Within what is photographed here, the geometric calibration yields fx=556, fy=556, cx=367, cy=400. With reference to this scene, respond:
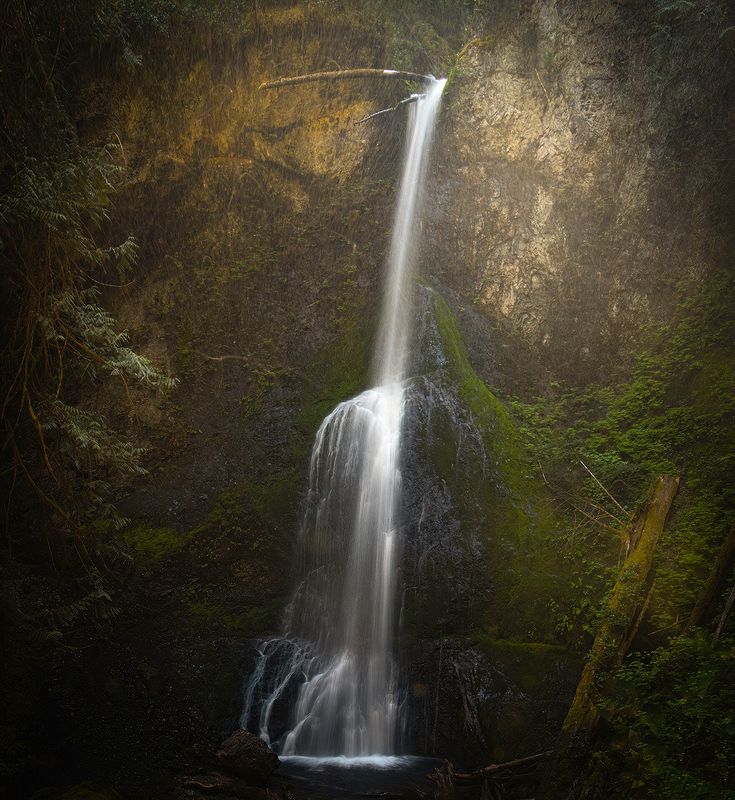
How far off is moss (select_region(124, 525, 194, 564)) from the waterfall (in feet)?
7.94

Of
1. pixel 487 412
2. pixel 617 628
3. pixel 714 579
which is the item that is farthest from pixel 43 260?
pixel 714 579

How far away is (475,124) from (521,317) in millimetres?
4606

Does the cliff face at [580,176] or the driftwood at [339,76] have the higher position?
the driftwood at [339,76]

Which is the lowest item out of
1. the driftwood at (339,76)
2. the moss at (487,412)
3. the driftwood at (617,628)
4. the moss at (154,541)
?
the driftwood at (617,628)

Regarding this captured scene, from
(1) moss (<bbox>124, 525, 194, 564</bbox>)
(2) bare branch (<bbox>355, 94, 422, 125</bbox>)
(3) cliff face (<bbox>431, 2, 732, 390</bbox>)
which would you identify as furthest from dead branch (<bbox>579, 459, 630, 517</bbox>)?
(2) bare branch (<bbox>355, 94, 422, 125</bbox>)

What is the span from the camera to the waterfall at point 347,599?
25.1 feet

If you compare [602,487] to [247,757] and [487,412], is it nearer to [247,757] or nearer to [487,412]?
[487,412]

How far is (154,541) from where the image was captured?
33.6 feet

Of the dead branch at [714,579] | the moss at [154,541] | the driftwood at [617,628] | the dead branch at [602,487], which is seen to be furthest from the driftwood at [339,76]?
the dead branch at [714,579]

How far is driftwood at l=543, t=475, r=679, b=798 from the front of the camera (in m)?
5.96

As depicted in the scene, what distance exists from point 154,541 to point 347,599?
3924 millimetres

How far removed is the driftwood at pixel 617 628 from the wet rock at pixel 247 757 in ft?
10.4

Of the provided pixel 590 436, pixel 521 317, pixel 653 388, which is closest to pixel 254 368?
pixel 521 317

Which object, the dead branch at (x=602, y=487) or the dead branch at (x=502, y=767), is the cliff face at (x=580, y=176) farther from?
the dead branch at (x=502, y=767)
